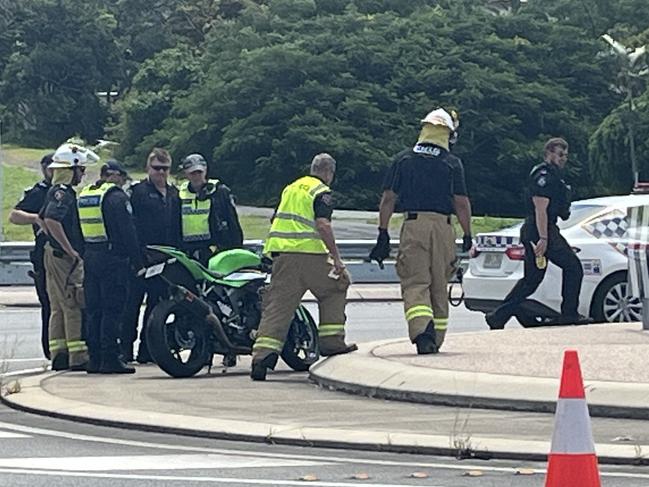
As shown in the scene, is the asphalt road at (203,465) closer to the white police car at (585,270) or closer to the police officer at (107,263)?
the police officer at (107,263)

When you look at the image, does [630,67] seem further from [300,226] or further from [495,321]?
[300,226]

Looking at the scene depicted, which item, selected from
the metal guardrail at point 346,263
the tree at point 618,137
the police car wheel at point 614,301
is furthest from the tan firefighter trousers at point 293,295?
the tree at point 618,137

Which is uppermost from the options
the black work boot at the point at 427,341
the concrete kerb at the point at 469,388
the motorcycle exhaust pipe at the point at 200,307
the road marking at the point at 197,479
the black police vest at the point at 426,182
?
the black police vest at the point at 426,182

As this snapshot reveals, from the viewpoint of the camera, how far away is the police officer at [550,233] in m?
15.8

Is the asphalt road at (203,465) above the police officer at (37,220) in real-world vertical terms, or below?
below

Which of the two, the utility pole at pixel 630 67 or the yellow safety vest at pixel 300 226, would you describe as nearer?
the yellow safety vest at pixel 300 226

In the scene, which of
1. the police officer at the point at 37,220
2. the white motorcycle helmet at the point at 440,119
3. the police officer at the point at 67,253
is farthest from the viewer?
the police officer at the point at 37,220

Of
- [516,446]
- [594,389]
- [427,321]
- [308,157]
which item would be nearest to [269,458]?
[516,446]

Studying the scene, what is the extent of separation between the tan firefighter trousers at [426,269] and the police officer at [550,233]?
8.83 feet

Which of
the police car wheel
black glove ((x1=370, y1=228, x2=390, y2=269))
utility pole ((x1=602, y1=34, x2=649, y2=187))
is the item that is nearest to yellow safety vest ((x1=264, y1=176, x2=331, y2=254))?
black glove ((x1=370, y1=228, x2=390, y2=269))

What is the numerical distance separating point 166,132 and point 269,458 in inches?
2208

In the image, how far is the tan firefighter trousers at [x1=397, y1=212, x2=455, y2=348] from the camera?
13078 millimetres

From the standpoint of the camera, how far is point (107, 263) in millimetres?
14195

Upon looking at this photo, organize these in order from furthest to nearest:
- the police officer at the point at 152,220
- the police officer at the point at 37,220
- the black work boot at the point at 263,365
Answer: the police officer at the point at 37,220 → the police officer at the point at 152,220 → the black work boot at the point at 263,365
